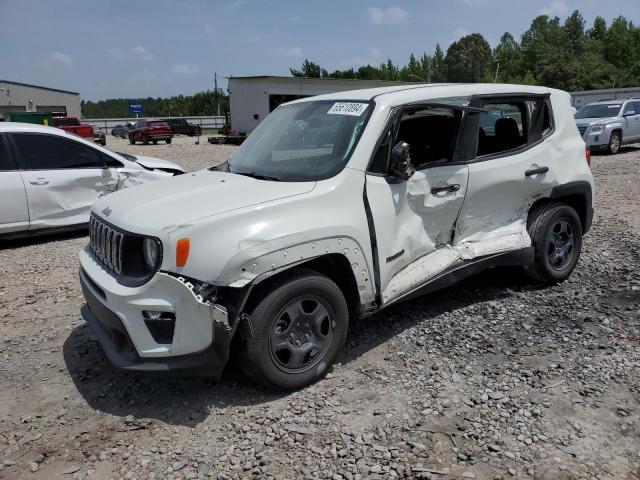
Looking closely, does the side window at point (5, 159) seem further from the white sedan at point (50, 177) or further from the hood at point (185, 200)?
the hood at point (185, 200)

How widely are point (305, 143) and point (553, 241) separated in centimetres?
262

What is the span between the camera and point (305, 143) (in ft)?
13.1

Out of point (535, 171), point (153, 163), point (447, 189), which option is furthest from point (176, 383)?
point (153, 163)

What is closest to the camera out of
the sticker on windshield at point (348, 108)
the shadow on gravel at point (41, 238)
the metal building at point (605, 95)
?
the sticker on windshield at point (348, 108)

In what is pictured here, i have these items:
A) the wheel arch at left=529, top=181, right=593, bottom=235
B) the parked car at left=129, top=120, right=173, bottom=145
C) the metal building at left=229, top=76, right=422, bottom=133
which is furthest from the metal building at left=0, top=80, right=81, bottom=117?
the wheel arch at left=529, top=181, right=593, bottom=235

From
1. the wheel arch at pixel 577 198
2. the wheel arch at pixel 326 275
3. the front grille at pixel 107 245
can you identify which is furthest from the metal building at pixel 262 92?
the wheel arch at pixel 326 275

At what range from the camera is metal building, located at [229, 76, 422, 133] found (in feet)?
116

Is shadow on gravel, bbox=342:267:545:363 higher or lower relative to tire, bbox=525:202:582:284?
lower

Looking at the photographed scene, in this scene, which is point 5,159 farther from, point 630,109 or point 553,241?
point 630,109

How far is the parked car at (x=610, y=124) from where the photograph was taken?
15906 mm

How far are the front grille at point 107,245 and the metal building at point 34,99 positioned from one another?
58.1 meters

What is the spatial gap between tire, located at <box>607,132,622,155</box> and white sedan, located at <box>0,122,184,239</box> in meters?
14.2

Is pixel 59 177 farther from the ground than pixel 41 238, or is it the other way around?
pixel 59 177

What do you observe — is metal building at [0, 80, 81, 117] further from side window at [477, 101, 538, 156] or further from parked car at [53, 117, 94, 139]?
side window at [477, 101, 538, 156]
